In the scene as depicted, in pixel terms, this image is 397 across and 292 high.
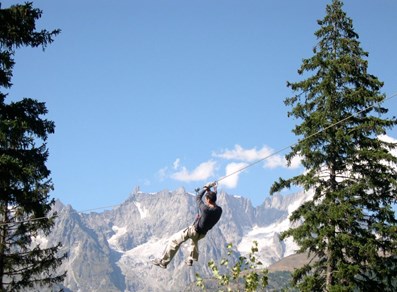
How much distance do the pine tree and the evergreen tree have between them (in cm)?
876

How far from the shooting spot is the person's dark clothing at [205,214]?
13906 mm

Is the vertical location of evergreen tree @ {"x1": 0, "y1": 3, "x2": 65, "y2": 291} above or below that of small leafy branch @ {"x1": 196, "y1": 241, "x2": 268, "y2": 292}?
above

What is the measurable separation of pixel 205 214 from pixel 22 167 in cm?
506

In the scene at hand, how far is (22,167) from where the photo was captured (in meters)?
14.0

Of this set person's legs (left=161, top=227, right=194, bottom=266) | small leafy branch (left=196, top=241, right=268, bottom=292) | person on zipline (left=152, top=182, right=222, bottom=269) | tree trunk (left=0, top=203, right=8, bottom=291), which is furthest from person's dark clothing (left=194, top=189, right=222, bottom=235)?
tree trunk (left=0, top=203, right=8, bottom=291)

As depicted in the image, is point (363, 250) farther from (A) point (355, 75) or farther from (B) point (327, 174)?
(A) point (355, 75)

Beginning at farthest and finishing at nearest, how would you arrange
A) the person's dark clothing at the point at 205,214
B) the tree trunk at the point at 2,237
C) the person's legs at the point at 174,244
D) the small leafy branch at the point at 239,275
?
the tree trunk at the point at 2,237 → the person's legs at the point at 174,244 → the person's dark clothing at the point at 205,214 → the small leafy branch at the point at 239,275

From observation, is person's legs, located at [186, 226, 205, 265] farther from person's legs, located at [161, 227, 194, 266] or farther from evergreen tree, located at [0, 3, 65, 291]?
evergreen tree, located at [0, 3, 65, 291]

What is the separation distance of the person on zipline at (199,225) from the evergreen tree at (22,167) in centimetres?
374

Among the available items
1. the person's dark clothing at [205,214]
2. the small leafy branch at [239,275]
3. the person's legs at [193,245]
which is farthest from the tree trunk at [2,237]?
the small leafy branch at [239,275]

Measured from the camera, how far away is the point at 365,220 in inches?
741

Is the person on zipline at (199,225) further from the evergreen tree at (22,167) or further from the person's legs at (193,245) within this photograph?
the evergreen tree at (22,167)

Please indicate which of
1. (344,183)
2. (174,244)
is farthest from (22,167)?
(344,183)

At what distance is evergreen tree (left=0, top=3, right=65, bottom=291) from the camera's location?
14062 millimetres
